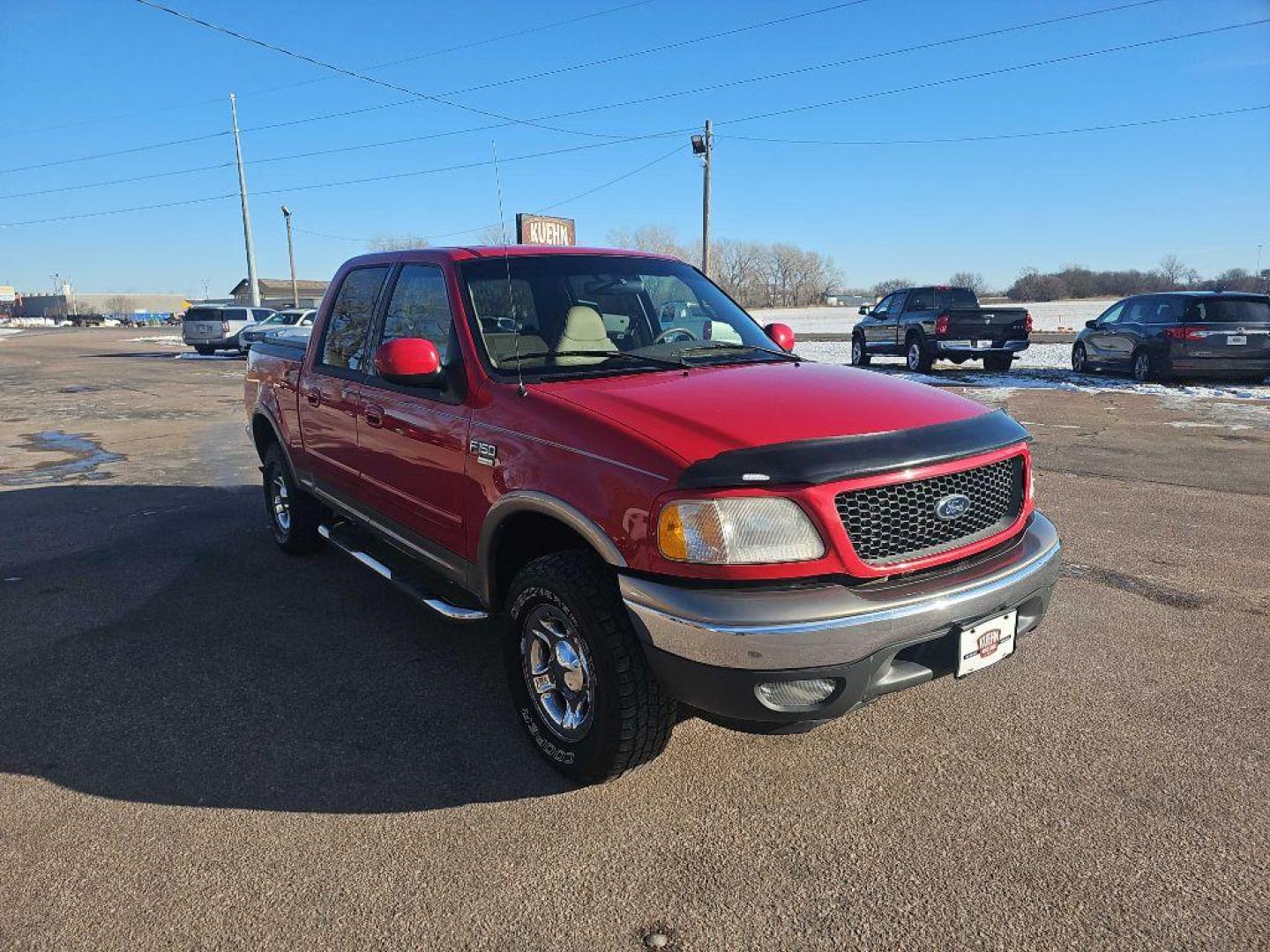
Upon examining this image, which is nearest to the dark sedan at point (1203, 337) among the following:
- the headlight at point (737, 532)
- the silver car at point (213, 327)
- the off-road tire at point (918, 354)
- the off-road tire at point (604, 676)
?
the off-road tire at point (918, 354)

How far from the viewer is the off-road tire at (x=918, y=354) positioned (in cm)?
1728

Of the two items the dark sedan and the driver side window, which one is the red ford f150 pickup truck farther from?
the driver side window

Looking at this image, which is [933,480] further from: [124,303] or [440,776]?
[124,303]

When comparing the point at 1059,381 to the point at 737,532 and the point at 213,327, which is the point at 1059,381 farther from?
the point at 213,327

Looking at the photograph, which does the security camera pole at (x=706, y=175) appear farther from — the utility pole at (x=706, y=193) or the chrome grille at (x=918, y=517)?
the chrome grille at (x=918, y=517)

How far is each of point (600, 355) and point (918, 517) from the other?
150 centimetres

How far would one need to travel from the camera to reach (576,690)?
116 inches

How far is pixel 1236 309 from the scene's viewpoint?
14.0 meters

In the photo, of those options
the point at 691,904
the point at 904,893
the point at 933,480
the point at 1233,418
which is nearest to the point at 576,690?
the point at 691,904

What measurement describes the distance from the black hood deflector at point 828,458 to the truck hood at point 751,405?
0.14 feet

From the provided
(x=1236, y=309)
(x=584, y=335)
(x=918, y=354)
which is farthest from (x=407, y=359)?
(x=918, y=354)

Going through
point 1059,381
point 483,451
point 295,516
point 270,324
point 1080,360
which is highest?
point 483,451

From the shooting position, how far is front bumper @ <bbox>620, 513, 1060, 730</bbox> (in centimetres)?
242

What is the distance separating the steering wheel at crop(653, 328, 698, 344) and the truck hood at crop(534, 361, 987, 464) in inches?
16.6
